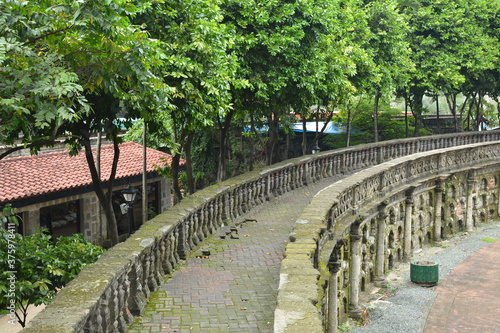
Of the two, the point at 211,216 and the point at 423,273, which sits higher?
the point at 211,216

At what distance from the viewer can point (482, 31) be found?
3434cm

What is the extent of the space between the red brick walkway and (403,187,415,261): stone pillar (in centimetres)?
171

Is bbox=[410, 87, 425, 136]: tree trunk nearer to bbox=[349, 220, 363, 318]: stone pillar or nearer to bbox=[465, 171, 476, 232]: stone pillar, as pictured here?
bbox=[465, 171, 476, 232]: stone pillar

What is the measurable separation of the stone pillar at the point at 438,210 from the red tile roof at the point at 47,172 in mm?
11942

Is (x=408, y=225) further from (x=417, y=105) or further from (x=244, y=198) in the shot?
(x=417, y=105)

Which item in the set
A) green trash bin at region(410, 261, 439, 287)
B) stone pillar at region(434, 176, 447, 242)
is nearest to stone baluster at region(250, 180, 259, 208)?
green trash bin at region(410, 261, 439, 287)

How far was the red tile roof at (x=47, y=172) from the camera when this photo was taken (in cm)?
1872

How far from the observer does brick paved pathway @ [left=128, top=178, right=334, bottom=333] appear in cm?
842

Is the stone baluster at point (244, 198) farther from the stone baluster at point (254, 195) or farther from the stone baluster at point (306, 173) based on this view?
the stone baluster at point (306, 173)

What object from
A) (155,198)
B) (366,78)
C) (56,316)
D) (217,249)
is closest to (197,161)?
(155,198)

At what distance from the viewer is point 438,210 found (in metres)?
25.7

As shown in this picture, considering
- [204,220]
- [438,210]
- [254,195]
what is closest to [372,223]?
[254,195]

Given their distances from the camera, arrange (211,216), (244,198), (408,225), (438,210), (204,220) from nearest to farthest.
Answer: (204,220) < (211,216) < (244,198) < (408,225) < (438,210)

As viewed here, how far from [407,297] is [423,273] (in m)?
1.26
